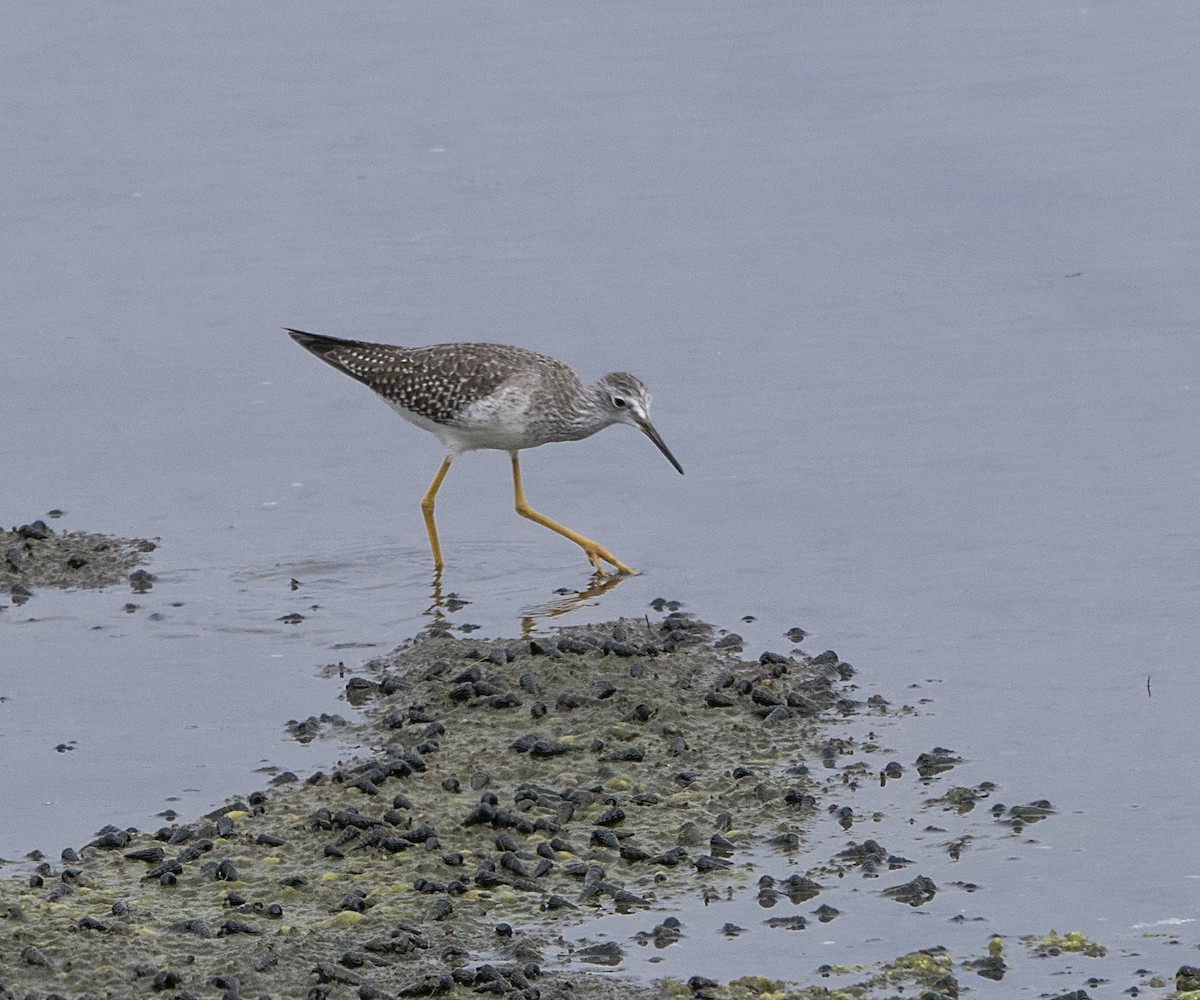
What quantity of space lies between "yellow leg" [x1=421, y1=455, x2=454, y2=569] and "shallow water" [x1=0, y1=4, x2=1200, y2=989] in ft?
0.77

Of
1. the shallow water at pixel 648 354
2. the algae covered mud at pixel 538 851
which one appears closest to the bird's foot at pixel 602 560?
the shallow water at pixel 648 354

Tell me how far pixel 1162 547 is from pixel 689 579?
3.04 m

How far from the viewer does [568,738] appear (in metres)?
10.0

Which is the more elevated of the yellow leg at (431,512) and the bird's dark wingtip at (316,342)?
the bird's dark wingtip at (316,342)

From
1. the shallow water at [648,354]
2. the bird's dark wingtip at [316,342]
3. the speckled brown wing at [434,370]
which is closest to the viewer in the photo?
the shallow water at [648,354]

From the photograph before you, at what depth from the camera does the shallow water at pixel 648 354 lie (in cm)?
1105

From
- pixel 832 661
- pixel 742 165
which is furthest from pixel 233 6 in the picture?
pixel 832 661

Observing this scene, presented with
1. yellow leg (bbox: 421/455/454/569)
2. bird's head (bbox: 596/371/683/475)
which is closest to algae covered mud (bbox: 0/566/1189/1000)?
Result: yellow leg (bbox: 421/455/454/569)

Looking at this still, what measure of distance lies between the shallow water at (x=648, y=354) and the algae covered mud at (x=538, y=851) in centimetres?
48

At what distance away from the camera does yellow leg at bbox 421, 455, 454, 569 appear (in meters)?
13.3

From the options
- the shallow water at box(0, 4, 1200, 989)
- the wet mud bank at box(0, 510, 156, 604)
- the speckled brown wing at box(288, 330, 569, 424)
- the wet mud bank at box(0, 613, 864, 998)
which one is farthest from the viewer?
the speckled brown wing at box(288, 330, 569, 424)

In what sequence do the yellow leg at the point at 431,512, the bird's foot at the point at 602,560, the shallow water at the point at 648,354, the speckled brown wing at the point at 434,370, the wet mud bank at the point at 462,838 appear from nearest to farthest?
the wet mud bank at the point at 462,838 → the shallow water at the point at 648,354 → the bird's foot at the point at 602,560 → the yellow leg at the point at 431,512 → the speckled brown wing at the point at 434,370

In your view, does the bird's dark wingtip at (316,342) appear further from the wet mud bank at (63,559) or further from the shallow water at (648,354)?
the wet mud bank at (63,559)

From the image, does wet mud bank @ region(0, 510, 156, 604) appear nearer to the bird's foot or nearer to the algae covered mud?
the algae covered mud
